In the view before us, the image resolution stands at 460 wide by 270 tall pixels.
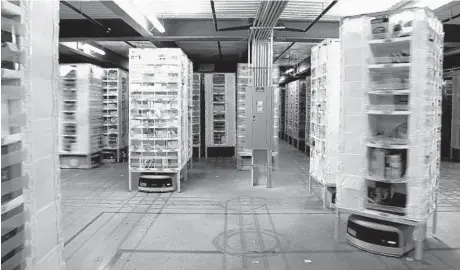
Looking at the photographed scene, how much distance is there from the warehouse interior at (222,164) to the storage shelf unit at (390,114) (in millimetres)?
23

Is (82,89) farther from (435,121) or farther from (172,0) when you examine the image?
(435,121)

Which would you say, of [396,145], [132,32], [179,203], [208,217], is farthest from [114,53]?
[396,145]

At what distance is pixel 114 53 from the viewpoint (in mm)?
16219

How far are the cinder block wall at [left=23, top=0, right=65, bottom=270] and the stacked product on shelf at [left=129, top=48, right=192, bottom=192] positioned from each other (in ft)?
19.5

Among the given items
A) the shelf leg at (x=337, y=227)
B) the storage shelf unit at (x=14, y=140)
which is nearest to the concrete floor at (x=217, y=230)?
the shelf leg at (x=337, y=227)

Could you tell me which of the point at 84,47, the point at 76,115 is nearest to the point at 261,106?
the point at 76,115

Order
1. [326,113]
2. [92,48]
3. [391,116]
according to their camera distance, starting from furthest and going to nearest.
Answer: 1. [92,48]
2. [326,113]
3. [391,116]

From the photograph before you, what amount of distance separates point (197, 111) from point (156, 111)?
20.7 ft

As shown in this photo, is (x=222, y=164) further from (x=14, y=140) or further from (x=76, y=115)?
(x=14, y=140)

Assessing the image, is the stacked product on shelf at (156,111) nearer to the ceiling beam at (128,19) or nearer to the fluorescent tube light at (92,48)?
the ceiling beam at (128,19)

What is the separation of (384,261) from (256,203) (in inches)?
132

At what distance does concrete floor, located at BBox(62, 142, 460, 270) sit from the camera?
16.0 ft

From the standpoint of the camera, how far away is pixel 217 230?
614 centimetres

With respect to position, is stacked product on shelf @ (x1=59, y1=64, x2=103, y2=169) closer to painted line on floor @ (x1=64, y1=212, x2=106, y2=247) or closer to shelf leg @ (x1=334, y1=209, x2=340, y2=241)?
painted line on floor @ (x1=64, y1=212, x2=106, y2=247)
